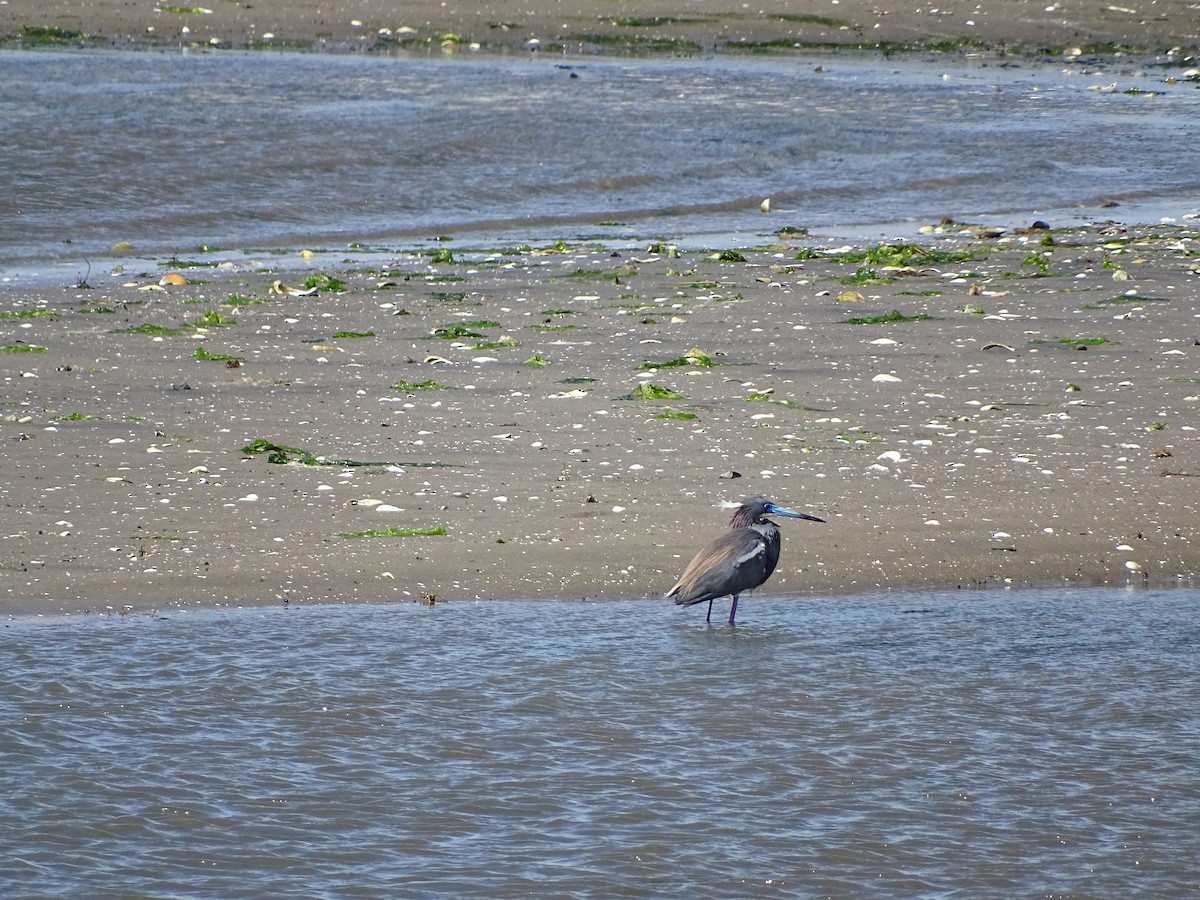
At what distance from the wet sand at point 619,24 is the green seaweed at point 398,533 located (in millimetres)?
19936

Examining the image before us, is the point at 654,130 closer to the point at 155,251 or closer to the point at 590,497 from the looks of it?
the point at 155,251

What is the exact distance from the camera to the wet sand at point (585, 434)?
21.6 feet

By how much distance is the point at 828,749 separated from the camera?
5180 millimetres

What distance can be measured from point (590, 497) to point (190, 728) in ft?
7.88

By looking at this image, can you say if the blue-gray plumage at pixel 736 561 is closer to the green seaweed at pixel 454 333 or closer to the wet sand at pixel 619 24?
the green seaweed at pixel 454 333

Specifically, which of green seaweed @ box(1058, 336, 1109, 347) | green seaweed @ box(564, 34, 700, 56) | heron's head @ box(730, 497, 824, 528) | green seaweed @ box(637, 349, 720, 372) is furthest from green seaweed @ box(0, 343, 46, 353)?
green seaweed @ box(564, 34, 700, 56)

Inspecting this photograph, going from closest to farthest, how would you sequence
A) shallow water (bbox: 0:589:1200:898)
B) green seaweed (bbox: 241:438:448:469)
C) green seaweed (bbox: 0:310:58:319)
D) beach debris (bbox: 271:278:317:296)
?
→ shallow water (bbox: 0:589:1200:898) < green seaweed (bbox: 241:438:448:469) < green seaweed (bbox: 0:310:58:319) < beach debris (bbox: 271:278:317:296)

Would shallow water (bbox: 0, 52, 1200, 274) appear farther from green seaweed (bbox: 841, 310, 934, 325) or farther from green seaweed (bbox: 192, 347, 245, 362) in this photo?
green seaweed (bbox: 192, 347, 245, 362)

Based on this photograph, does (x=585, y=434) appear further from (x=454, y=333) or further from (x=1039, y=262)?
(x=1039, y=262)

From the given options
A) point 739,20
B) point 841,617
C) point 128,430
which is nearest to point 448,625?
point 841,617

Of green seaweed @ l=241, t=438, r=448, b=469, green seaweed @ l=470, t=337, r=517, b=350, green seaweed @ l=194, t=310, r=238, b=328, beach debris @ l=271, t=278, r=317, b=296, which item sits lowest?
green seaweed @ l=241, t=438, r=448, b=469

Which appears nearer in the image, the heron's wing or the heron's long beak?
the heron's wing

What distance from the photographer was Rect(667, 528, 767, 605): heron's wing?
5977 millimetres

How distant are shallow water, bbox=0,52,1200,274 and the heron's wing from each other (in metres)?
10.0
